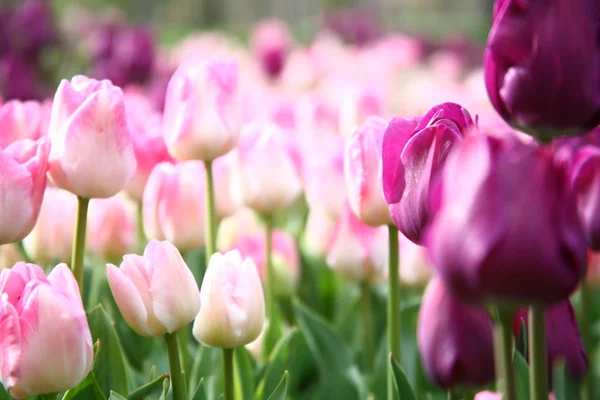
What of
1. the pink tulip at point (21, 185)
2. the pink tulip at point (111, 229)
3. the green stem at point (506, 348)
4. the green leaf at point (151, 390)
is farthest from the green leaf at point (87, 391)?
the pink tulip at point (111, 229)

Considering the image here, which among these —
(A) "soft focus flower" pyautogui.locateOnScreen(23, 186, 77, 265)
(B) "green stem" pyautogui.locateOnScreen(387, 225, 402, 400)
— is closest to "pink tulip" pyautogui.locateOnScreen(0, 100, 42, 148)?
(A) "soft focus flower" pyautogui.locateOnScreen(23, 186, 77, 265)

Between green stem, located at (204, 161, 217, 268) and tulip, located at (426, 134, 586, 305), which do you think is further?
green stem, located at (204, 161, 217, 268)

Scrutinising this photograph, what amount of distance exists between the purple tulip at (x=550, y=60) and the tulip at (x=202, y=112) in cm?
40

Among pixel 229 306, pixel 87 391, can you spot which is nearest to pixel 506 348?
pixel 229 306

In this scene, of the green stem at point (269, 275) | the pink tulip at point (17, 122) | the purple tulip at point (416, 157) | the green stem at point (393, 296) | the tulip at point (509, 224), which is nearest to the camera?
the tulip at point (509, 224)

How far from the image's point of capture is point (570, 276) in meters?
0.50

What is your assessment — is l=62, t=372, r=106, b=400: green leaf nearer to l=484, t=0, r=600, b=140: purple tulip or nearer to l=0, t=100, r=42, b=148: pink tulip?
l=0, t=100, r=42, b=148: pink tulip

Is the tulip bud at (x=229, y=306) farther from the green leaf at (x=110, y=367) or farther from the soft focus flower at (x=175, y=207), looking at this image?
the soft focus flower at (x=175, y=207)

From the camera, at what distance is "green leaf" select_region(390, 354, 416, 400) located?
2.59 feet

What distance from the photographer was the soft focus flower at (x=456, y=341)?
0.67 metres

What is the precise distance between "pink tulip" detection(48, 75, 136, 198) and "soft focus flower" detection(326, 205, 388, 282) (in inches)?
15.5

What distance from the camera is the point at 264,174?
1.19m

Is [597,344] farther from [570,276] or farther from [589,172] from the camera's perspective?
[570,276]

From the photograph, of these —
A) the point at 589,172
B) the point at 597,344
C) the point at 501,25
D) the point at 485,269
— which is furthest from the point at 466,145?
the point at 597,344
